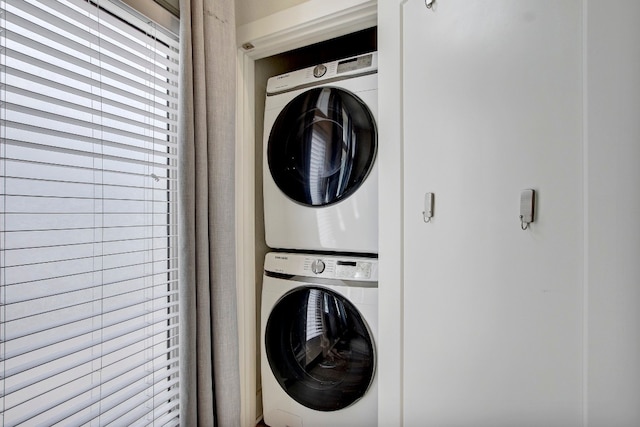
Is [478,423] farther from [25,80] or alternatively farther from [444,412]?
[25,80]

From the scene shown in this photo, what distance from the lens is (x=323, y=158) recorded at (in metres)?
1.25

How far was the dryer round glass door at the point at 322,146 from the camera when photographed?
1.16m

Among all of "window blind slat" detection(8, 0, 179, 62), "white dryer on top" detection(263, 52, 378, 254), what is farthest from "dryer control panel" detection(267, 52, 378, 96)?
"window blind slat" detection(8, 0, 179, 62)

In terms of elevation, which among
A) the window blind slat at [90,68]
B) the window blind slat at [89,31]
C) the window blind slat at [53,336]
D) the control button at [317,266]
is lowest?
the window blind slat at [53,336]

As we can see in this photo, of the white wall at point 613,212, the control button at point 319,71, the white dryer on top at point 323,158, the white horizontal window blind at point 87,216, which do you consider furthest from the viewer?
the control button at point 319,71

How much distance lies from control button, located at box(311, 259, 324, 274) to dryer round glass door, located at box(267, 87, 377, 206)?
0.85 feet

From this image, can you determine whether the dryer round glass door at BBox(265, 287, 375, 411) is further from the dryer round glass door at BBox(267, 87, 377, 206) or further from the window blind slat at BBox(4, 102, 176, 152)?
the window blind slat at BBox(4, 102, 176, 152)

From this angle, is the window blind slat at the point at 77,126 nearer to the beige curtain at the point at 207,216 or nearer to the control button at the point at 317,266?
the beige curtain at the point at 207,216

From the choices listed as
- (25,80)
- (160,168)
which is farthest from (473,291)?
(25,80)

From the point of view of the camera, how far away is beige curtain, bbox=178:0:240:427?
98 centimetres

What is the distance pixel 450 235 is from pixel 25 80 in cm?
125

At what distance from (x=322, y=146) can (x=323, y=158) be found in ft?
0.18

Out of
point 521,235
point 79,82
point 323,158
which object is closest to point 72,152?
point 79,82

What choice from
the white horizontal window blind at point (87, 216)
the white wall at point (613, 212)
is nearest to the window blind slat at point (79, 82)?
the white horizontal window blind at point (87, 216)
